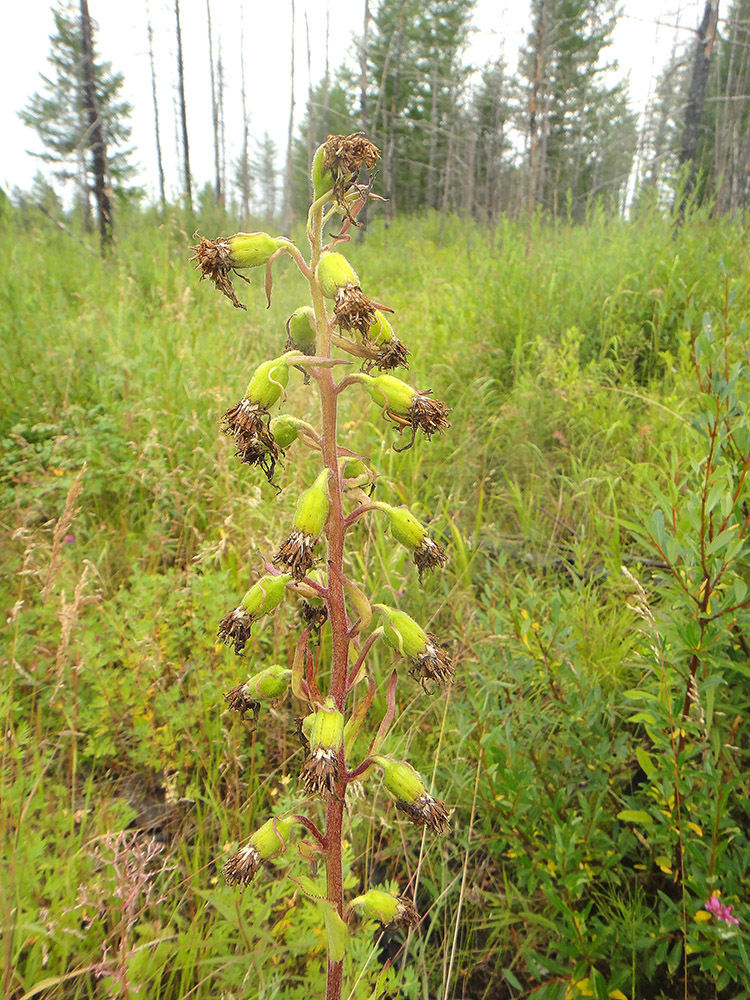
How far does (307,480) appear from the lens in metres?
3.04

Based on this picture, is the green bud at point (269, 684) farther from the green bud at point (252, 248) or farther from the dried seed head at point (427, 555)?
the green bud at point (252, 248)

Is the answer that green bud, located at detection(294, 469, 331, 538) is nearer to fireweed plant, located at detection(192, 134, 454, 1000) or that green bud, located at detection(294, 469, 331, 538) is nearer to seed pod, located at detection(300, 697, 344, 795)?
fireweed plant, located at detection(192, 134, 454, 1000)

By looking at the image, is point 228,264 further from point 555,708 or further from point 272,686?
point 555,708

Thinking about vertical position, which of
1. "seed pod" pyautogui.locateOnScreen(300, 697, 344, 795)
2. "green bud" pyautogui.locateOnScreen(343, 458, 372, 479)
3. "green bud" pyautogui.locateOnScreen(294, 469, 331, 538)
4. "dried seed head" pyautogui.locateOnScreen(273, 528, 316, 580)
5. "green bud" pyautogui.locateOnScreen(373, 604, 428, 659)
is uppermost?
"green bud" pyautogui.locateOnScreen(343, 458, 372, 479)

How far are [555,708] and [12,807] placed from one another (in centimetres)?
167

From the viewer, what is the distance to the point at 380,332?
47.3 inches

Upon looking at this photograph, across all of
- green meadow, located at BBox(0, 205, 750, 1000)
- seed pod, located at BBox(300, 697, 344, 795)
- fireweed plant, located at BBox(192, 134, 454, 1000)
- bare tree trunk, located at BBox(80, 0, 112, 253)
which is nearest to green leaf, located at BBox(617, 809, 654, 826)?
green meadow, located at BBox(0, 205, 750, 1000)

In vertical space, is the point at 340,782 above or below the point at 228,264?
below

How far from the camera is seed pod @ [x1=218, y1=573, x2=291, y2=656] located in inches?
47.1

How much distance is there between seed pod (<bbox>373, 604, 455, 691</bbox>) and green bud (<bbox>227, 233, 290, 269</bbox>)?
2.51 feet

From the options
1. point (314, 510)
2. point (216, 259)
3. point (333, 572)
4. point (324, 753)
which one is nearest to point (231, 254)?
point (216, 259)

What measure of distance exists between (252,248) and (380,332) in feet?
1.04

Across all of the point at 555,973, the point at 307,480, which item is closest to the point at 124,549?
the point at 307,480

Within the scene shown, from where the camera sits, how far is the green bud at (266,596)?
3.92 feet
